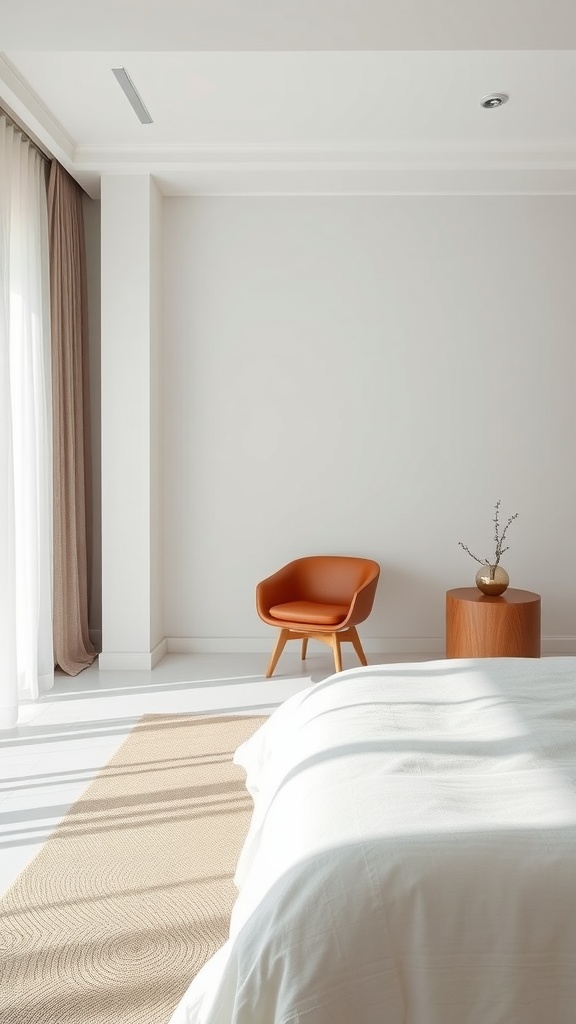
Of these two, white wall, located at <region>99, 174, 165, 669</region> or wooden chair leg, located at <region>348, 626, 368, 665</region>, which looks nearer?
wooden chair leg, located at <region>348, 626, 368, 665</region>

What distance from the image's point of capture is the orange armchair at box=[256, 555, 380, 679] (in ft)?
15.7

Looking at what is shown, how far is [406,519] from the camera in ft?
18.3

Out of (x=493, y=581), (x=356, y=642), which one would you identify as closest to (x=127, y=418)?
(x=356, y=642)

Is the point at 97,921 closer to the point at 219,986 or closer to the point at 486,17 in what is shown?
the point at 219,986

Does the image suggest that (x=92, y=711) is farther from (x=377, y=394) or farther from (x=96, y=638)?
(x=377, y=394)

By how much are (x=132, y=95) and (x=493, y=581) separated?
10.4 ft

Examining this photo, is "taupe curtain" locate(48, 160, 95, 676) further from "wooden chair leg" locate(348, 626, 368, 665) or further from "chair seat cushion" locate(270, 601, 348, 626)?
"wooden chair leg" locate(348, 626, 368, 665)

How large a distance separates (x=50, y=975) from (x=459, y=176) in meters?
4.71

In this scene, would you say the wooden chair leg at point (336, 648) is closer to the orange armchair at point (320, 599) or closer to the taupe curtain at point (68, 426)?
the orange armchair at point (320, 599)

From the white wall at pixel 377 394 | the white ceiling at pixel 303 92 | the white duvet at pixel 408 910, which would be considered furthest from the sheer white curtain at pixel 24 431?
the white duvet at pixel 408 910

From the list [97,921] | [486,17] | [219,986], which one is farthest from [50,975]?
[486,17]

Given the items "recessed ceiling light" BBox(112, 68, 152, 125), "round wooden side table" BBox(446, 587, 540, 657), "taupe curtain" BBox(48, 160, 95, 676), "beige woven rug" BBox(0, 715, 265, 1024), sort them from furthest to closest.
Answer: "taupe curtain" BBox(48, 160, 95, 676)
"round wooden side table" BBox(446, 587, 540, 657)
"recessed ceiling light" BBox(112, 68, 152, 125)
"beige woven rug" BBox(0, 715, 265, 1024)

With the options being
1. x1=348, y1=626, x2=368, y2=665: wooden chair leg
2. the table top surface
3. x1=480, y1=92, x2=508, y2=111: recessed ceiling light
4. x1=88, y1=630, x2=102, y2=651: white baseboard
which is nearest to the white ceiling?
x1=480, y1=92, x2=508, y2=111: recessed ceiling light

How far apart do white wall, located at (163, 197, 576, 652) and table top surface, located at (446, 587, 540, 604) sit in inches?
24.7
